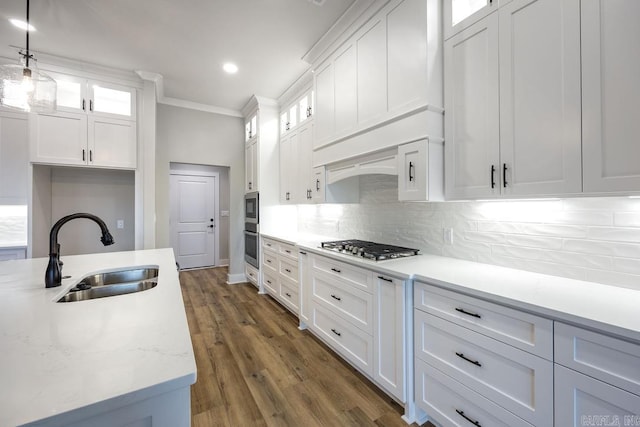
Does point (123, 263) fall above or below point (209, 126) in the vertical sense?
below

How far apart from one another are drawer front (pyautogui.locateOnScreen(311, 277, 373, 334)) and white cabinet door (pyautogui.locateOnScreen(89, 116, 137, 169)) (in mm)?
2789

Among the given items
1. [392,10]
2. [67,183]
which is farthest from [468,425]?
[67,183]

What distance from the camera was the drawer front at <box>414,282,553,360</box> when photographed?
1135 mm

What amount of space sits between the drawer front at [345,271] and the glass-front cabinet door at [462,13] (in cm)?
168

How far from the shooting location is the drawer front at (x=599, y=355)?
0.93 metres

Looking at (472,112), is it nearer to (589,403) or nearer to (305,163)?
(589,403)

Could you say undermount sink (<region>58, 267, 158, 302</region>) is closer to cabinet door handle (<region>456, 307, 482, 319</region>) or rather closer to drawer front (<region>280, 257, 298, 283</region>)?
drawer front (<region>280, 257, 298, 283</region>)

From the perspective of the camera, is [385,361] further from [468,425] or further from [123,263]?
[123,263]

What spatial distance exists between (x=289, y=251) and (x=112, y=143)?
2511 mm

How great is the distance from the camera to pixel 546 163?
1354 millimetres

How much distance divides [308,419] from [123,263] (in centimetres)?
171

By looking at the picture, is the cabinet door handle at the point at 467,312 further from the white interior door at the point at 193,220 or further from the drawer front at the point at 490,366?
the white interior door at the point at 193,220

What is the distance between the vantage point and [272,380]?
2.12 m

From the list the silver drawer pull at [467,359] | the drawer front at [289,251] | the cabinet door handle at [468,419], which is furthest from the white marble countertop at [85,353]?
the drawer front at [289,251]
